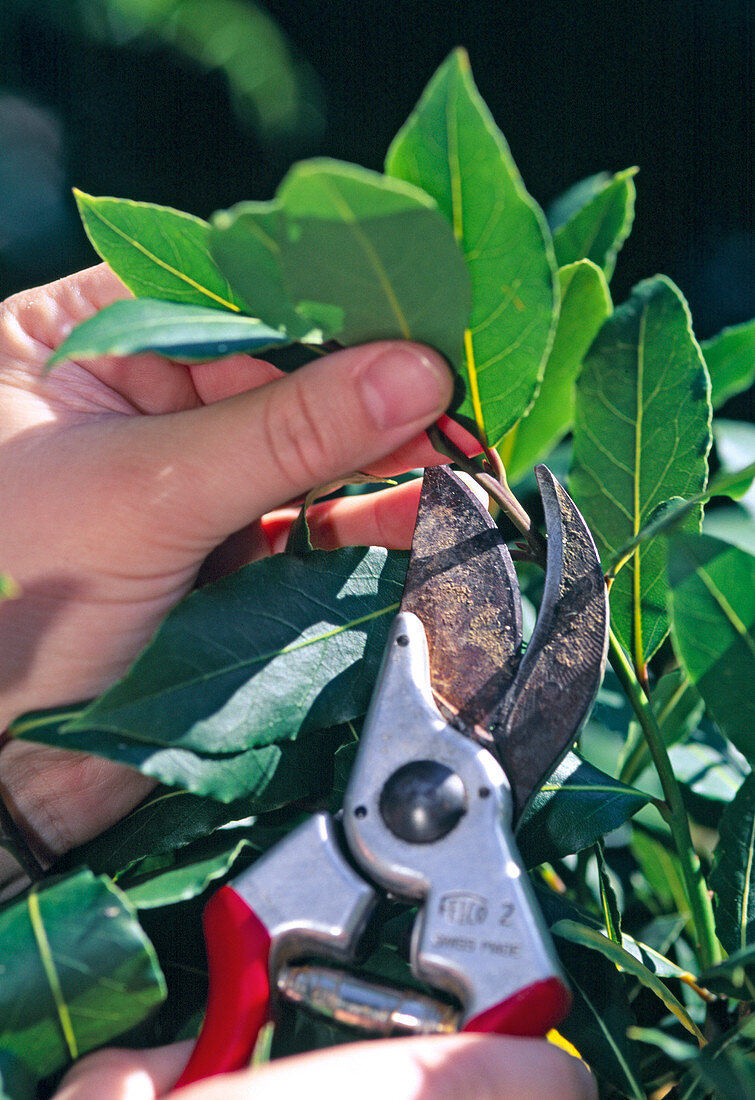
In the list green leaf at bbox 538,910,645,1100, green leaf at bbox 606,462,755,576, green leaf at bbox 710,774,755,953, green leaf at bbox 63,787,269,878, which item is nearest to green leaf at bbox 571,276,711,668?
green leaf at bbox 606,462,755,576

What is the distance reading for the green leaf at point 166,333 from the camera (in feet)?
1.65

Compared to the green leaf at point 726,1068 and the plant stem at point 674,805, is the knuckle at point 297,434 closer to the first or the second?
the plant stem at point 674,805

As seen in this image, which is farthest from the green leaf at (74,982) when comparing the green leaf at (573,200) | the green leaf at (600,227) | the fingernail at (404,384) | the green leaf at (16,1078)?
the green leaf at (573,200)

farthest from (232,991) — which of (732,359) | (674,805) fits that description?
(732,359)

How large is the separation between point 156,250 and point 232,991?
54 centimetres

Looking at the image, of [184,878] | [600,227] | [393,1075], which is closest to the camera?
[393,1075]

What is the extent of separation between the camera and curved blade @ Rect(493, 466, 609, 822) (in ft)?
2.02

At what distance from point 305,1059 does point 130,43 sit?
2882mm

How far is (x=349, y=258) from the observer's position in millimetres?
508

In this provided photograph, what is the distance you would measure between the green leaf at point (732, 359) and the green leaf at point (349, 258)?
0.39m

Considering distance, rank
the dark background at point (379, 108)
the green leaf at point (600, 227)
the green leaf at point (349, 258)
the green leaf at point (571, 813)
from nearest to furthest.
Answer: the green leaf at point (349, 258) → the green leaf at point (571, 813) → the green leaf at point (600, 227) → the dark background at point (379, 108)

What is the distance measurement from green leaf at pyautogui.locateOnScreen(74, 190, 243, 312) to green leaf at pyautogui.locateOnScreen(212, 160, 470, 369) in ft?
0.27

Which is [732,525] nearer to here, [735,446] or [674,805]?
[735,446]

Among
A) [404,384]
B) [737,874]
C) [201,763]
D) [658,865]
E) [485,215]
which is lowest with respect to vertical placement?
[658,865]
